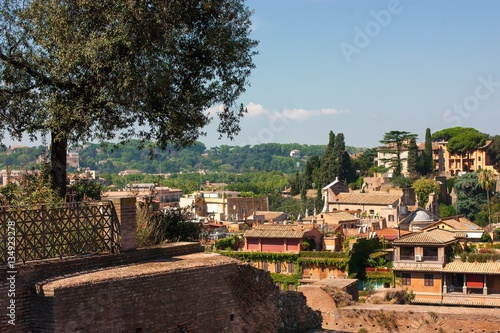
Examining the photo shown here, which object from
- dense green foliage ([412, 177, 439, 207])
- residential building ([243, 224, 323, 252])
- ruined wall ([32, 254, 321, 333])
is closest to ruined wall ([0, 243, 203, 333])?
ruined wall ([32, 254, 321, 333])

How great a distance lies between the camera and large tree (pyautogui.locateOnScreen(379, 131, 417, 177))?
97.4 meters

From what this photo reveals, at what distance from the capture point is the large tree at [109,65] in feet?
33.9

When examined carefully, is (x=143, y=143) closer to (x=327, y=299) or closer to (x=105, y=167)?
(x=327, y=299)

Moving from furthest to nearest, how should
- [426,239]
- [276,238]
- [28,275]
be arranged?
[276,238]
[426,239]
[28,275]

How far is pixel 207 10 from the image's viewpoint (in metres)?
11.4

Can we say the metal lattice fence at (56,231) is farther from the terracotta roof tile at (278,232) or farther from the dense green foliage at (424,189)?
the dense green foliage at (424,189)

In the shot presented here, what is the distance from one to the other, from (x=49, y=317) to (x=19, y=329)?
1.29 ft

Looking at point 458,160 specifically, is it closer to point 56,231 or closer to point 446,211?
point 446,211

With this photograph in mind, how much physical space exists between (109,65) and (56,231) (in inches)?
124

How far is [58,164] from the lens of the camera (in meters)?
11.0

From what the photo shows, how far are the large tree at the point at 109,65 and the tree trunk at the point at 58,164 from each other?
0.7 inches

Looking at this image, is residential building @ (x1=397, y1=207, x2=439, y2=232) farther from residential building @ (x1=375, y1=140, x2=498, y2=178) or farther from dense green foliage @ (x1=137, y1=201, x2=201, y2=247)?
dense green foliage @ (x1=137, y1=201, x2=201, y2=247)

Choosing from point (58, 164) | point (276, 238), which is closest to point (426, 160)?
point (276, 238)

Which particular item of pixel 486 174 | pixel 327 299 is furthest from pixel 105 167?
pixel 327 299
